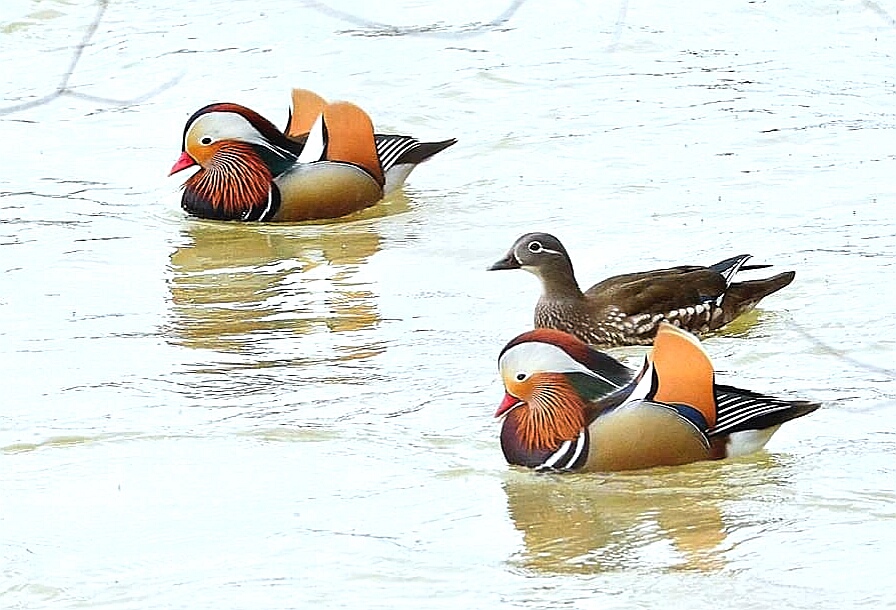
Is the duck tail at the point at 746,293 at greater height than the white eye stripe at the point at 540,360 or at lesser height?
lesser

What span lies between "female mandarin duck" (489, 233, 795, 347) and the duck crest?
2808 mm

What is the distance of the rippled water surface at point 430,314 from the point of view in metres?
6.65

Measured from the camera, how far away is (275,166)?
1208cm

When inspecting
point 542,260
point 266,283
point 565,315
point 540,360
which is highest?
point 540,360

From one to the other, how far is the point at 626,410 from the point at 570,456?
0.27 m

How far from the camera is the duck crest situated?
1198 centimetres

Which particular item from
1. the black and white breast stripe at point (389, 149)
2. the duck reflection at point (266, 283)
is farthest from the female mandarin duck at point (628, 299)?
the black and white breast stripe at point (389, 149)

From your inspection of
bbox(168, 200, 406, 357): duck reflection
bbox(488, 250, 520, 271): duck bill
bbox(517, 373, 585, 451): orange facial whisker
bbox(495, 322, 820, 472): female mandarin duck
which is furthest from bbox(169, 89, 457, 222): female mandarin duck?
bbox(517, 373, 585, 451): orange facial whisker

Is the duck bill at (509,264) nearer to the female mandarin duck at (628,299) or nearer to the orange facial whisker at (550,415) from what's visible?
the female mandarin duck at (628,299)

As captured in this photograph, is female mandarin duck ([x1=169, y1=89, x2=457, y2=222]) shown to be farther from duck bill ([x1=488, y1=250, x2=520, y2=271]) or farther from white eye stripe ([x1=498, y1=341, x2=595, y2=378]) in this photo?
white eye stripe ([x1=498, y1=341, x2=595, y2=378])

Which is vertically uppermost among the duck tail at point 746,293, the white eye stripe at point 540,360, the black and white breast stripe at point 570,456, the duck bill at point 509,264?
the white eye stripe at point 540,360

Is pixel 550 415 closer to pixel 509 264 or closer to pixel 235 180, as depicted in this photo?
pixel 509 264

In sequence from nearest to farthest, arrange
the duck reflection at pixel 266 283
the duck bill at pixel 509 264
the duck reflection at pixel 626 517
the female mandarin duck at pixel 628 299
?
1. the duck reflection at pixel 626 517
2. the female mandarin duck at pixel 628 299
3. the duck bill at pixel 509 264
4. the duck reflection at pixel 266 283

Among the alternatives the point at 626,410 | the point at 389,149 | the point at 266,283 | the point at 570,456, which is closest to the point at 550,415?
the point at 570,456
